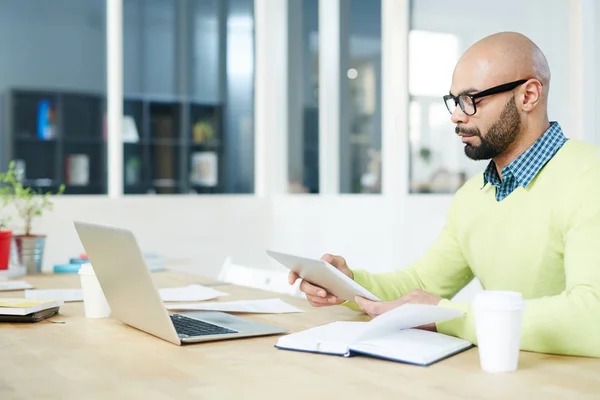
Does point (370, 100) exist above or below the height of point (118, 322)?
above

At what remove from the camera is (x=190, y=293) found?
223 centimetres

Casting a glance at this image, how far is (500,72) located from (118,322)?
3.52 ft

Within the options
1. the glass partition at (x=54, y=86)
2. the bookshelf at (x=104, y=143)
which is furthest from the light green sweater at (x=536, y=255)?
the glass partition at (x=54, y=86)

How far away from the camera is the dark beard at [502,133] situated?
73.4 inches

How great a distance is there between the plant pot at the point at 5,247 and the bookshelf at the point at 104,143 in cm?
183

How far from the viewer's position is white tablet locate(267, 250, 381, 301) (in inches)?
61.6

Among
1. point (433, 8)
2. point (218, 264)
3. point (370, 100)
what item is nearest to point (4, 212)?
point (218, 264)

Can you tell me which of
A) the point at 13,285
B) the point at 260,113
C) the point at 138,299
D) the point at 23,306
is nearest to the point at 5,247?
the point at 13,285

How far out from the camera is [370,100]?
4.10 metres

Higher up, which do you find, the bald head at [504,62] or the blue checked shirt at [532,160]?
the bald head at [504,62]

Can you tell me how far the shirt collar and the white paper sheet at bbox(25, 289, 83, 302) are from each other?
1226mm

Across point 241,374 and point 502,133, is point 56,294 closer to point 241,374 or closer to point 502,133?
point 241,374

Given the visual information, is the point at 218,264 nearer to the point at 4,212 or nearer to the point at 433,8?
the point at 4,212

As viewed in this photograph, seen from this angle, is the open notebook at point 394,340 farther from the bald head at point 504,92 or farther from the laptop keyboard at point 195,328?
the bald head at point 504,92
